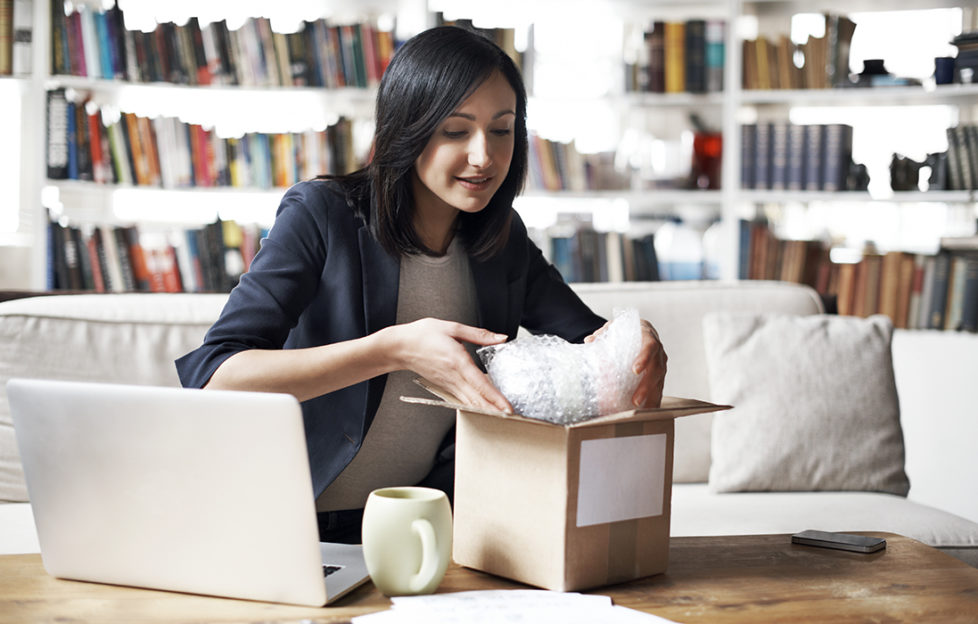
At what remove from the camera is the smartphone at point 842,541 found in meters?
1.03

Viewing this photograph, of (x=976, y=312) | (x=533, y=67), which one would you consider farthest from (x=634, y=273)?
(x=976, y=312)

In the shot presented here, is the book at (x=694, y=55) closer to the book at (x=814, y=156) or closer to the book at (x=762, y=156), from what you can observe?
the book at (x=762, y=156)

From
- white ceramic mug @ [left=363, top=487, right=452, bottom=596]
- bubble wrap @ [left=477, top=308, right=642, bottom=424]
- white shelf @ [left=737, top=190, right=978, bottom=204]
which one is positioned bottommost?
white ceramic mug @ [left=363, top=487, right=452, bottom=596]

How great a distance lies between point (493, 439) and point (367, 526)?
0.15 m

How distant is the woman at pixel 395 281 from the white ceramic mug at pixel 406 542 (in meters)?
0.24

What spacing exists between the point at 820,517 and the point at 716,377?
37cm

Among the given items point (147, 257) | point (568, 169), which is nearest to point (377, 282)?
point (147, 257)

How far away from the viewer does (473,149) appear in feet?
3.96

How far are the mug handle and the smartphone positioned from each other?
1.49 ft

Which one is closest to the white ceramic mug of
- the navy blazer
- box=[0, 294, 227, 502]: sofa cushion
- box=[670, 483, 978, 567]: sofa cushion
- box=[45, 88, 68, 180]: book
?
the navy blazer

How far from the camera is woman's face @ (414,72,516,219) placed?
3.97ft

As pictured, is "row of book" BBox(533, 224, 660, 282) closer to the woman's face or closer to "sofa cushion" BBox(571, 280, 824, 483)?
"sofa cushion" BBox(571, 280, 824, 483)

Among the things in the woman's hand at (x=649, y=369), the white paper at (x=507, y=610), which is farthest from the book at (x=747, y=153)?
the white paper at (x=507, y=610)

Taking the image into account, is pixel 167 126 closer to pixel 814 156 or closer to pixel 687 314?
pixel 687 314
